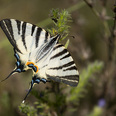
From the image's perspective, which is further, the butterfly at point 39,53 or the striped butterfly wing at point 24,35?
the striped butterfly wing at point 24,35

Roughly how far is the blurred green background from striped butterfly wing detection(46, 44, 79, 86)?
0.68 metres

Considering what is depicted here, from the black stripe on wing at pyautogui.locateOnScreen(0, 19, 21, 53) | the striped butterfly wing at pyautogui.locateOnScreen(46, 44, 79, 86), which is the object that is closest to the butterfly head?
the striped butterfly wing at pyautogui.locateOnScreen(46, 44, 79, 86)

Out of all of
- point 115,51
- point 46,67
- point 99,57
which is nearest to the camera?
point 46,67

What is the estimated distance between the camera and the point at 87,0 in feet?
7.42

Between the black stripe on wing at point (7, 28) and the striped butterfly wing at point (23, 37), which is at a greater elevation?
the black stripe on wing at point (7, 28)

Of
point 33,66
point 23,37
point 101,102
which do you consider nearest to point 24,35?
point 23,37

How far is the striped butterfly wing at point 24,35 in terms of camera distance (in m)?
1.80

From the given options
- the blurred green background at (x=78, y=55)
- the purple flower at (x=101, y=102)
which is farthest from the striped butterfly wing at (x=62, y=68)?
the purple flower at (x=101, y=102)

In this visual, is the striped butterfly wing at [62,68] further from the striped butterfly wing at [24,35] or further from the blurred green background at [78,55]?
the blurred green background at [78,55]

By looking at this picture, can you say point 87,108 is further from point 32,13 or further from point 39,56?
point 32,13

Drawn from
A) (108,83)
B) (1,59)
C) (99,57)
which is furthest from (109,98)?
(1,59)

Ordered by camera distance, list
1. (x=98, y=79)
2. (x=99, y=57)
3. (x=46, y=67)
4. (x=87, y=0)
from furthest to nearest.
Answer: (x=99, y=57) → (x=98, y=79) → (x=87, y=0) → (x=46, y=67)

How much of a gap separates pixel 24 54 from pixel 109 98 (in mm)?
1390

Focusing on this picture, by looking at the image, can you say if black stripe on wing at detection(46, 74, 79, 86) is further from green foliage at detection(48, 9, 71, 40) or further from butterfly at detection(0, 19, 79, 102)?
green foliage at detection(48, 9, 71, 40)
